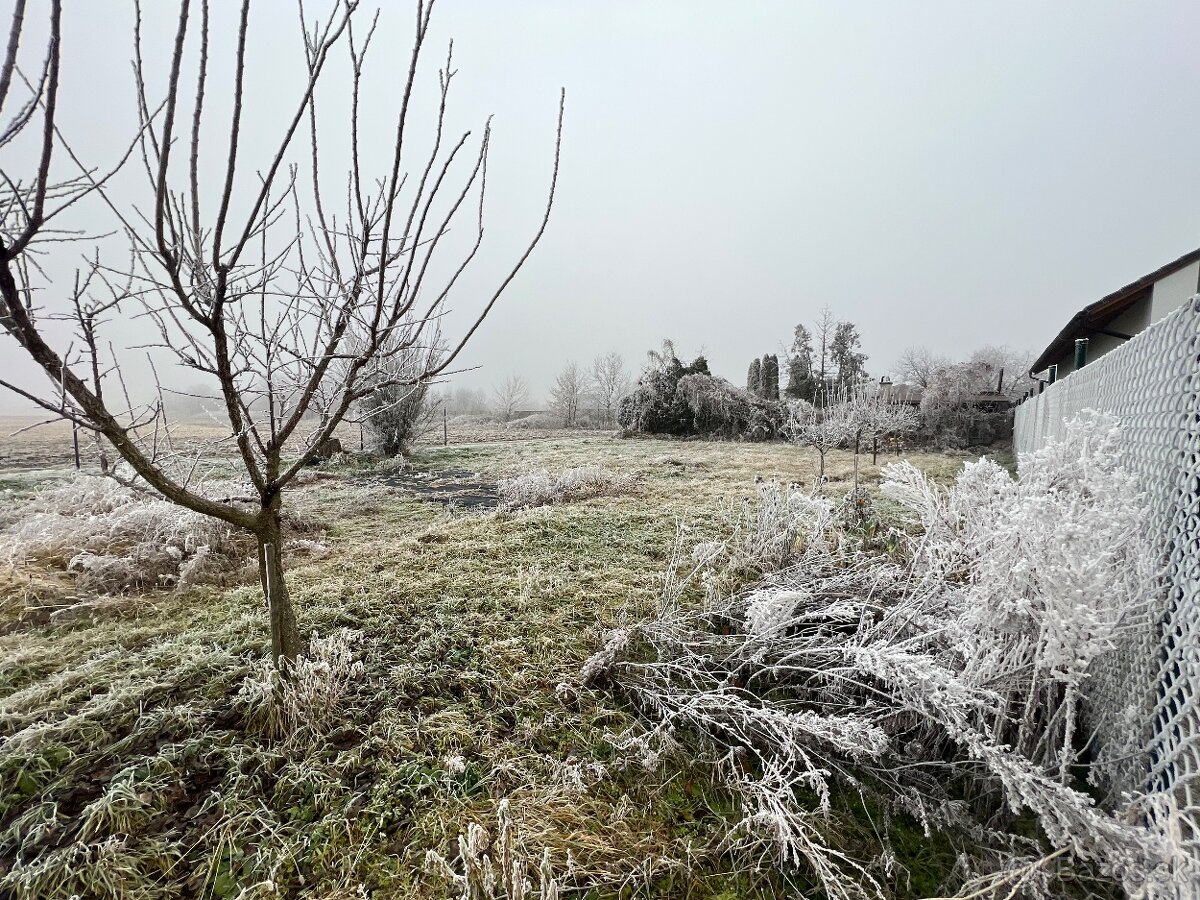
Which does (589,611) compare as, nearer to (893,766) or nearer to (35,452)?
(893,766)

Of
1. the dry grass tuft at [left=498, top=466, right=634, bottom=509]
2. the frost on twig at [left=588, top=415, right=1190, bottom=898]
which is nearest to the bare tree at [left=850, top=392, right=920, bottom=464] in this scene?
the dry grass tuft at [left=498, top=466, right=634, bottom=509]

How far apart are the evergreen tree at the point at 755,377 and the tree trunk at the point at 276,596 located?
72.5 ft

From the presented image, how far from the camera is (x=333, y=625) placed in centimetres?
279

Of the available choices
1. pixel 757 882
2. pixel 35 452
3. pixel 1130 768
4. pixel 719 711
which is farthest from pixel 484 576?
pixel 35 452

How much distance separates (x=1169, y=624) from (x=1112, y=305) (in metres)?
12.5

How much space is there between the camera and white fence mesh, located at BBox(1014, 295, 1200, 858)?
131 cm

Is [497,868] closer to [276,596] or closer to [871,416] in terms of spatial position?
[276,596]

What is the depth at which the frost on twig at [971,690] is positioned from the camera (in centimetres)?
145

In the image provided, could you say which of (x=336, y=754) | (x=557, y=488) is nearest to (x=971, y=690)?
(x=336, y=754)

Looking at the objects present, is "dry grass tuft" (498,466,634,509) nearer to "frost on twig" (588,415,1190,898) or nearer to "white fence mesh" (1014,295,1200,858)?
"frost on twig" (588,415,1190,898)

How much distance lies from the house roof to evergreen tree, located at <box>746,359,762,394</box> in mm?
10904

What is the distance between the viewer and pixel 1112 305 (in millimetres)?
9836

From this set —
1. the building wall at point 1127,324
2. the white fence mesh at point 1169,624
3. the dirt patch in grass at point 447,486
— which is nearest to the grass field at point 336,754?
the white fence mesh at point 1169,624

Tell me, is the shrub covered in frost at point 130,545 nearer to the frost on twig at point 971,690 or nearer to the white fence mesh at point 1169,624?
the frost on twig at point 971,690
